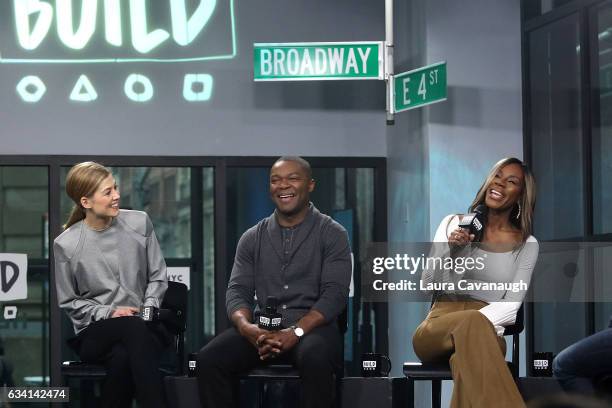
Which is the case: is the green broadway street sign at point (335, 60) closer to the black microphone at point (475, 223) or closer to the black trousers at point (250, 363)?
the black microphone at point (475, 223)

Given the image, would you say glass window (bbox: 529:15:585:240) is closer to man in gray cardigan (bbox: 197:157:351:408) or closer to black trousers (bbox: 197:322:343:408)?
man in gray cardigan (bbox: 197:157:351:408)

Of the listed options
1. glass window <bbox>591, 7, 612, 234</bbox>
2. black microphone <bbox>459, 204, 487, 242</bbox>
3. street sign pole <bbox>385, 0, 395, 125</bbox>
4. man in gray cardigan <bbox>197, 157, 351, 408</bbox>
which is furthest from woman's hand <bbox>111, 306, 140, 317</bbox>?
glass window <bbox>591, 7, 612, 234</bbox>

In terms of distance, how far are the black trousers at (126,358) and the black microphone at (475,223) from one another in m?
1.38

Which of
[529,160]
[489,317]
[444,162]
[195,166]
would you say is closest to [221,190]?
[195,166]

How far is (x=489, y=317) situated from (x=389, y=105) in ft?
7.48

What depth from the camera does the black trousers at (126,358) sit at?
395cm

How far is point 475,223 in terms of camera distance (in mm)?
4082

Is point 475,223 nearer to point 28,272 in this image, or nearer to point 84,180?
point 84,180

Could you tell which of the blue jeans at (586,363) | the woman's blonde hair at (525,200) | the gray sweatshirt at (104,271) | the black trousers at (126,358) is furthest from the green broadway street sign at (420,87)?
the black trousers at (126,358)

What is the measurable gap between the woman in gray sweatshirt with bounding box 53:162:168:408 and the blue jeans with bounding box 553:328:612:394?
5.22 feet

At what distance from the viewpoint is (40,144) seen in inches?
254

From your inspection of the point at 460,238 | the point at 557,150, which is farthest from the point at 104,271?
the point at 557,150

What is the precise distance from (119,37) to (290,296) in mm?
3010

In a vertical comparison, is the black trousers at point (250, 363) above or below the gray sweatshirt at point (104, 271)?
below
